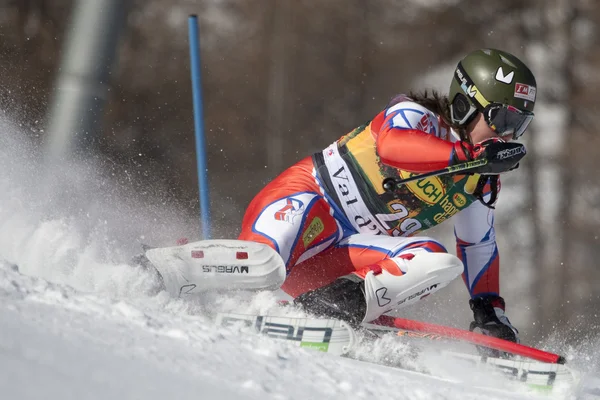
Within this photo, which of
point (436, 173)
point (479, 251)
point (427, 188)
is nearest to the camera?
A: point (436, 173)

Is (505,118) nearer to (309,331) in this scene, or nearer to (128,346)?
(309,331)

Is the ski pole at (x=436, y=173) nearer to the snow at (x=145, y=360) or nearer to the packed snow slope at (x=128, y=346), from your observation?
the packed snow slope at (x=128, y=346)

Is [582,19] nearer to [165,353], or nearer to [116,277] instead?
[116,277]

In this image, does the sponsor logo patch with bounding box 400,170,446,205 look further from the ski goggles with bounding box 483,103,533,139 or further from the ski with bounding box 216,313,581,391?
the ski with bounding box 216,313,581,391

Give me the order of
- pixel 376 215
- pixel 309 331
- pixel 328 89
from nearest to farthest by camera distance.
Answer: pixel 309 331
pixel 376 215
pixel 328 89

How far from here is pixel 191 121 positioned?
55.7 feet

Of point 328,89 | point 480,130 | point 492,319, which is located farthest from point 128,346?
point 328,89

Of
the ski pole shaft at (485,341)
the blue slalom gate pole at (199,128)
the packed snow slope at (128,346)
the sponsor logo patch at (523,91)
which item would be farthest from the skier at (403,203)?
the blue slalom gate pole at (199,128)

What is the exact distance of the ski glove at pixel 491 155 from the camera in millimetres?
3111

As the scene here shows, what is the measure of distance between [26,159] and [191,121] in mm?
12803

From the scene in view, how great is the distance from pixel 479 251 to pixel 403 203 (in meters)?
0.52

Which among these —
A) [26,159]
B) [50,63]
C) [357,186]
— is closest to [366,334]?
[357,186]

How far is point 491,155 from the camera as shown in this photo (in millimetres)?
3107

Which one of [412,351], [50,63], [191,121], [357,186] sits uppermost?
[50,63]
